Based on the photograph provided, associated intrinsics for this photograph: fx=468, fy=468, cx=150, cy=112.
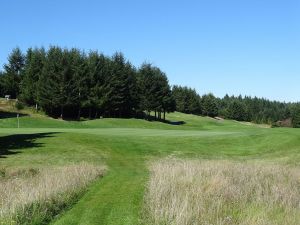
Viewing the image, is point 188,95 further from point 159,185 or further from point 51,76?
point 159,185

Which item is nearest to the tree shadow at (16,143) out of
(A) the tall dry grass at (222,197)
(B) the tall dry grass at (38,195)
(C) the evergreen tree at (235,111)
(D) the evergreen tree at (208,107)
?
(B) the tall dry grass at (38,195)

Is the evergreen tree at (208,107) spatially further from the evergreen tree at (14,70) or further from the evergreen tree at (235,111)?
the evergreen tree at (14,70)

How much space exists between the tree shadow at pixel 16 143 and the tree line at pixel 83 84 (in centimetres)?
3716

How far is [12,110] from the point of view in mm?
78188

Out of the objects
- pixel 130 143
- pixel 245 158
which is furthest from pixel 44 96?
pixel 245 158

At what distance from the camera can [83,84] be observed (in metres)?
76.1

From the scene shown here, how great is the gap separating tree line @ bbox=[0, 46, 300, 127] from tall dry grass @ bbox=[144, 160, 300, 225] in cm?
5513

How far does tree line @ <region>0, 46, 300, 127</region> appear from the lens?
73.0m

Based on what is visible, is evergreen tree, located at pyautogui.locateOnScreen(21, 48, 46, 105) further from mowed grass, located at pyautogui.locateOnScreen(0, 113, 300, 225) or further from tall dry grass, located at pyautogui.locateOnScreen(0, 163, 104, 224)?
tall dry grass, located at pyautogui.locateOnScreen(0, 163, 104, 224)

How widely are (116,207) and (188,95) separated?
13285 centimetres

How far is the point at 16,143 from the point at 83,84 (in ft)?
145

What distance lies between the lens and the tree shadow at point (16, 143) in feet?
97.0

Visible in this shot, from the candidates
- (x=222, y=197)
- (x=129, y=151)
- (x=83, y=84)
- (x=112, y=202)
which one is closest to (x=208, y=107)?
(x=83, y=84)

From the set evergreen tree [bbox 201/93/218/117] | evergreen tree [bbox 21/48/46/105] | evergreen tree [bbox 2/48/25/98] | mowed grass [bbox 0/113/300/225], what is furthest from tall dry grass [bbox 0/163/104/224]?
evergreen tree [bbox 201/93/218/117]
